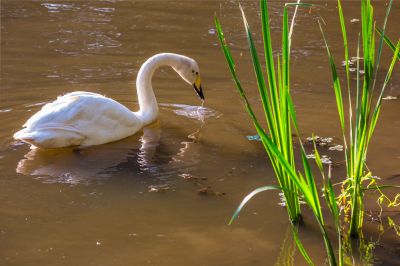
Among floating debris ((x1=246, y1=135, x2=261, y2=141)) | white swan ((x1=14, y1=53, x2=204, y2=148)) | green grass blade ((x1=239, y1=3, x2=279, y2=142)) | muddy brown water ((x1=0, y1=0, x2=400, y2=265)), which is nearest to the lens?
green grass blade ((x1=239, y1=3, x2=279, y2=142))

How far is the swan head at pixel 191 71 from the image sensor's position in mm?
6816

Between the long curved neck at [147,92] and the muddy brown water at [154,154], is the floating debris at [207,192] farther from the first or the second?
the long curved neck at [147,92]

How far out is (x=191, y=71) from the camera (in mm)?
6828

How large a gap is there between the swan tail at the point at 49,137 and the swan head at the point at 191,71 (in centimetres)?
147

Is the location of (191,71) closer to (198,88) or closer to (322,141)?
(198,88)

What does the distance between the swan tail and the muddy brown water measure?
118 millimetres

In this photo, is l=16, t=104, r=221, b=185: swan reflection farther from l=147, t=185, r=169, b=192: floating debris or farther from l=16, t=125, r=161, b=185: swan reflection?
l=147, t=185, r=169, b=192: floating debris

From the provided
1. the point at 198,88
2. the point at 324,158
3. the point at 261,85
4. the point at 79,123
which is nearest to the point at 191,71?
the point at 198,88

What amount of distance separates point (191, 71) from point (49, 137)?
1.74 m

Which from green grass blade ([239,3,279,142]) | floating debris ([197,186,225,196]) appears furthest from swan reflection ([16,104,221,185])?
green grass blade ([239,3,279,142])

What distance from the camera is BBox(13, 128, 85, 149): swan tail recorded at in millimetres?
5586

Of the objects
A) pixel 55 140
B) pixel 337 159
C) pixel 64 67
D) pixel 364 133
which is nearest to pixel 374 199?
pixel 337 159

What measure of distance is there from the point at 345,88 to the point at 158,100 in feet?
6.32

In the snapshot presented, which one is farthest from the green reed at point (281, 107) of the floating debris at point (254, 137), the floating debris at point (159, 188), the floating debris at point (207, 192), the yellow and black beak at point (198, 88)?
the yellow and black beak at point (198, 88)
